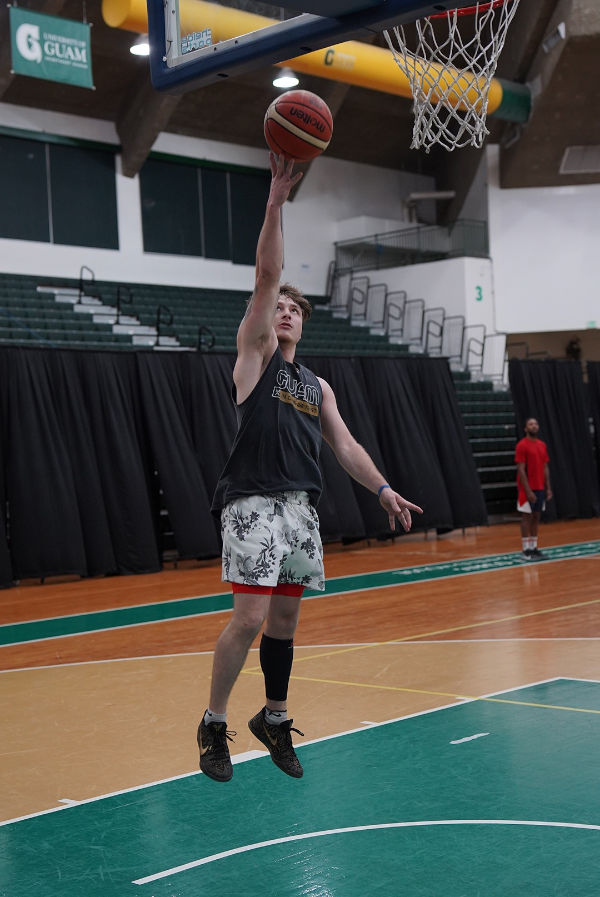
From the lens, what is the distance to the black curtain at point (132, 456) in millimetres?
11383

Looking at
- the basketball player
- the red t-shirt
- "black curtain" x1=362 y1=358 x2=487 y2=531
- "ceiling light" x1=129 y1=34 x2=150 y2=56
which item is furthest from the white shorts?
the basketball player

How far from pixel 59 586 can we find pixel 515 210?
14.7m

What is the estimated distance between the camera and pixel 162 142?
837 inches

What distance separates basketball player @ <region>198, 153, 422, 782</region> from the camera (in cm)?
370

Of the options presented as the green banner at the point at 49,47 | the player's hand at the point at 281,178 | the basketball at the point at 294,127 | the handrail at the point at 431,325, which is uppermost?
the green banner at the point at 49,47

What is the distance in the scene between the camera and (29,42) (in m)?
13.5

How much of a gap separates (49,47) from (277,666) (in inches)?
463

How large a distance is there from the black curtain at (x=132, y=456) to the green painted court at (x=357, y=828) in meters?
6.89

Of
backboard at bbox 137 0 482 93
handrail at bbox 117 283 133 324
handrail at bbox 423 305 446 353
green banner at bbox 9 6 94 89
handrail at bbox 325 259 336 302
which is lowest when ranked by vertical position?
backboard at bbox 137 0 482 93

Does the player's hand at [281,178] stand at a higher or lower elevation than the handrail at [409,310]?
lower

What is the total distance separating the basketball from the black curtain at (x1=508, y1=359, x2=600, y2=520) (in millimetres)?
13060

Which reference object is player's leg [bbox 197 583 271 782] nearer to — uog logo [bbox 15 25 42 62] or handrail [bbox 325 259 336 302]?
uog logo [bbox 15 25 42 62]

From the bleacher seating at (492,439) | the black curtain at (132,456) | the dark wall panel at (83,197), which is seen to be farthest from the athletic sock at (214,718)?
the dark wall panel at (83,197)

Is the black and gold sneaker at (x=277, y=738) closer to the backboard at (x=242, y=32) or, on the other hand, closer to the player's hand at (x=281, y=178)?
the player's hand at (x=281, y=178)
